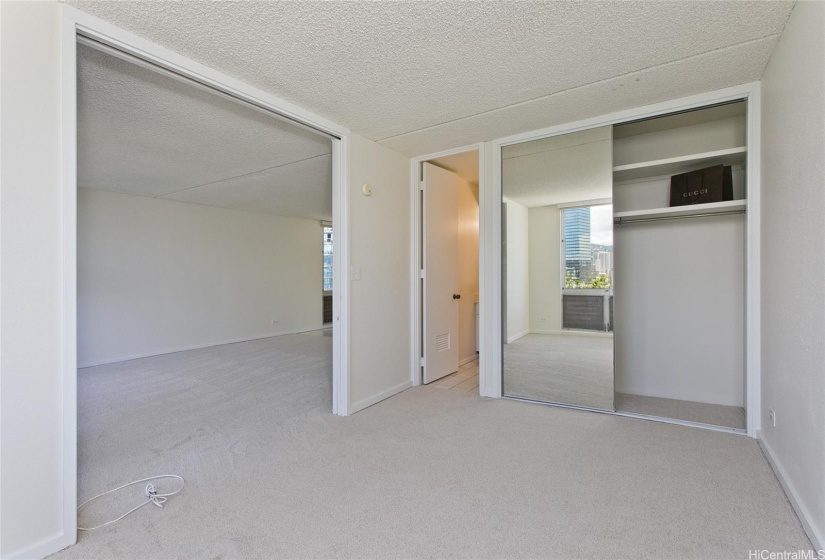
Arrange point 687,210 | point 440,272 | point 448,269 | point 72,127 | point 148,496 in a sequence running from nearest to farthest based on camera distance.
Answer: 1. point 72,127
2. point 148,496
3. point 687,210
4. point 440,272
5. point 448,269

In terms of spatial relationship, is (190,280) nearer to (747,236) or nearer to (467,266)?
(467,266)

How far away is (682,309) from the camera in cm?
338

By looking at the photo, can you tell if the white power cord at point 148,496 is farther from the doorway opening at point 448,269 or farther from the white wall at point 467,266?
the white wall at point 467,266

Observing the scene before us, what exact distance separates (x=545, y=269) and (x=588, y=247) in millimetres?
397

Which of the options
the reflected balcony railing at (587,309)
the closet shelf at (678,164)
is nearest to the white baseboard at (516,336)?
the reflected balcony railing at (587,309)

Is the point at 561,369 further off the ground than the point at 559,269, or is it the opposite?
the point at 559,269

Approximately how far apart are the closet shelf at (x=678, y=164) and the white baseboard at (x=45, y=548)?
3.95 m

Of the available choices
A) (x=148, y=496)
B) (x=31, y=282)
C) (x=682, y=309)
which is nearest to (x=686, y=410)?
(x=682, y=309)

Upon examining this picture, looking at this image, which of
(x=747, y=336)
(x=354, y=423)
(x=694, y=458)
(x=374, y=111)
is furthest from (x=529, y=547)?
(x=374, y=111)

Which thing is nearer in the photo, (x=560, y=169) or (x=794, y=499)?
(x=794, y=499)

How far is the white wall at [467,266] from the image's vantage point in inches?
192

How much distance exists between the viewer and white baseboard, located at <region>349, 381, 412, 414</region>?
3.33 m

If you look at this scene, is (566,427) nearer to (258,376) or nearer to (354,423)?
(354,423)

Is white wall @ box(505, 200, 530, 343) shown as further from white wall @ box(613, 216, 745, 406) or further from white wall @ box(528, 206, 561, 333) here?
white wall @ box(613, 216, 745, 406)
